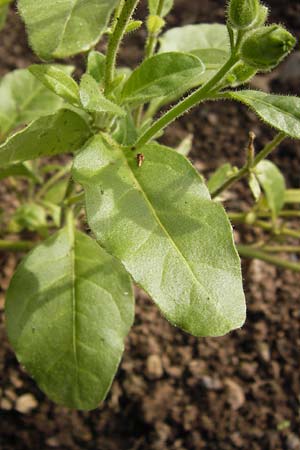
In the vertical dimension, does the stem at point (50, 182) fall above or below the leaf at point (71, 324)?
below

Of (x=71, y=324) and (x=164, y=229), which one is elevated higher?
(x=164, y=229)

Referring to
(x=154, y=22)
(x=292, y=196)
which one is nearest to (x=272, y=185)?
(x=292, y=196)

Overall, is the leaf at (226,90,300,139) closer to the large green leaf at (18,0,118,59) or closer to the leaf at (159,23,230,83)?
the large green leaf at (18,0,118,59)

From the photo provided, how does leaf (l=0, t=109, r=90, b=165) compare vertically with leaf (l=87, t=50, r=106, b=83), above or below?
below

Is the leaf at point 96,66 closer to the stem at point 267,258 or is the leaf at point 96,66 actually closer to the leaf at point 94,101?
the leaf at point 94,101

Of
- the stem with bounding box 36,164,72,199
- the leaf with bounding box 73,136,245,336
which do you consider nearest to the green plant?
the leaf with bounding box 73,136,245,336

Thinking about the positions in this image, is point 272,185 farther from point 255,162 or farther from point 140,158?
point 140,158

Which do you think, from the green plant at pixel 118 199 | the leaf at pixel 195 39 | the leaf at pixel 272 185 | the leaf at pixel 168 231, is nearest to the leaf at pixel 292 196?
the leaf at pixel 272 185
